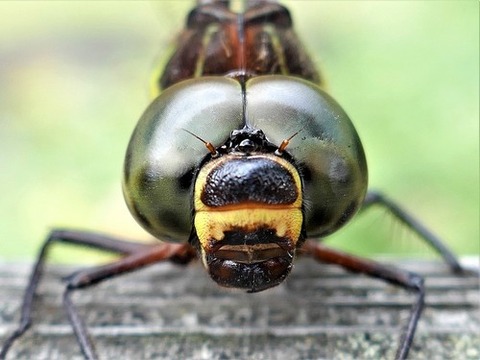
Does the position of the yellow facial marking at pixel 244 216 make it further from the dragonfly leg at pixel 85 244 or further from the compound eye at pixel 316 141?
the dragonfly leg at pixel 85 244

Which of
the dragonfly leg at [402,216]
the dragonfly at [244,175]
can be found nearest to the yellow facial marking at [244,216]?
the dragonfly at [244,175]

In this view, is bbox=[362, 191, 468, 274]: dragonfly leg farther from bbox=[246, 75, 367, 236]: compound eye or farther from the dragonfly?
bbox=[246, 75, 367, 236]: compound eye

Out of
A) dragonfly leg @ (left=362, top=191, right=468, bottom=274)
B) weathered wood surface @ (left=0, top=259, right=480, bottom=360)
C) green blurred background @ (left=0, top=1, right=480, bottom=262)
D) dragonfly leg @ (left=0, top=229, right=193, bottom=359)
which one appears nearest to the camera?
weathered wood surface @ (left=0, top=259, right=480, bottom=360)

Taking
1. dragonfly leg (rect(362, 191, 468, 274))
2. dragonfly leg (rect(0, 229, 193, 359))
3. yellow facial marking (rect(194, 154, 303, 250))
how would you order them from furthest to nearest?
dragonfly leg (rect(362, 191, 468, 274)) < dragonfly leg (rect(0, 229, 193, 359)) < yellow facial marking (rect(194, 154, 303, 250))

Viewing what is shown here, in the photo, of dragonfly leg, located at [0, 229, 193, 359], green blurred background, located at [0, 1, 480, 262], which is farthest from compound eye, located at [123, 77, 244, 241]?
green blurred background, located at [0, 1, 480, 262]

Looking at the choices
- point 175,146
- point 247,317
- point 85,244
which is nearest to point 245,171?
point 175,146

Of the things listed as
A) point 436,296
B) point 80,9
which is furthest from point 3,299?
point 80,9

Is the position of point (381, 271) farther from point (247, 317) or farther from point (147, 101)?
point (147, 101)
